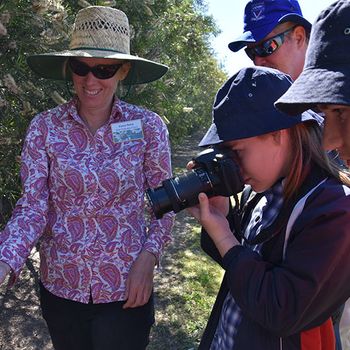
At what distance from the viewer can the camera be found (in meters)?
1.38

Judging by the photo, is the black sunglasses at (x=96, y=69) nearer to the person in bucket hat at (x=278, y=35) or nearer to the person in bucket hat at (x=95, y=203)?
the person in bucket hat at (x=95, y=203)

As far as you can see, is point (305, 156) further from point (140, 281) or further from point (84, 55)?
point (84, 55)

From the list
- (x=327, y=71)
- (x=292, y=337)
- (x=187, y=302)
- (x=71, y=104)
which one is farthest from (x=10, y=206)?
(x=327, y=71)

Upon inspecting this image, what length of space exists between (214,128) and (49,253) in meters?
0.99

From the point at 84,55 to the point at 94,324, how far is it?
113 centimetres

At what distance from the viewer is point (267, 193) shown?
4.91 feet

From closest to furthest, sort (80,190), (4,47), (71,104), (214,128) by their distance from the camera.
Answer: (214,128), (80,190), (71,104), (4,47)

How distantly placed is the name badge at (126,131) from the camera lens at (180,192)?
530mm

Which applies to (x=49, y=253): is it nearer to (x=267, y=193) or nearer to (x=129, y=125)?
(x=129, y=125)

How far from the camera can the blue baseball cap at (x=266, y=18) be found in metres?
2.38

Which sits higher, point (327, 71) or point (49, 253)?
point (327, 71)

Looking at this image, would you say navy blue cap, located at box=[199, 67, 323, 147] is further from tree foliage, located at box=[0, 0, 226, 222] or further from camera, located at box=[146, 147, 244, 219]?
tree foliage, located at box=[0, 0, 226, 222]

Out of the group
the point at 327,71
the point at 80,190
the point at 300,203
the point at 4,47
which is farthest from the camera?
the point at 4,47

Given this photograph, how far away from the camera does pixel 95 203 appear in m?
1.88
